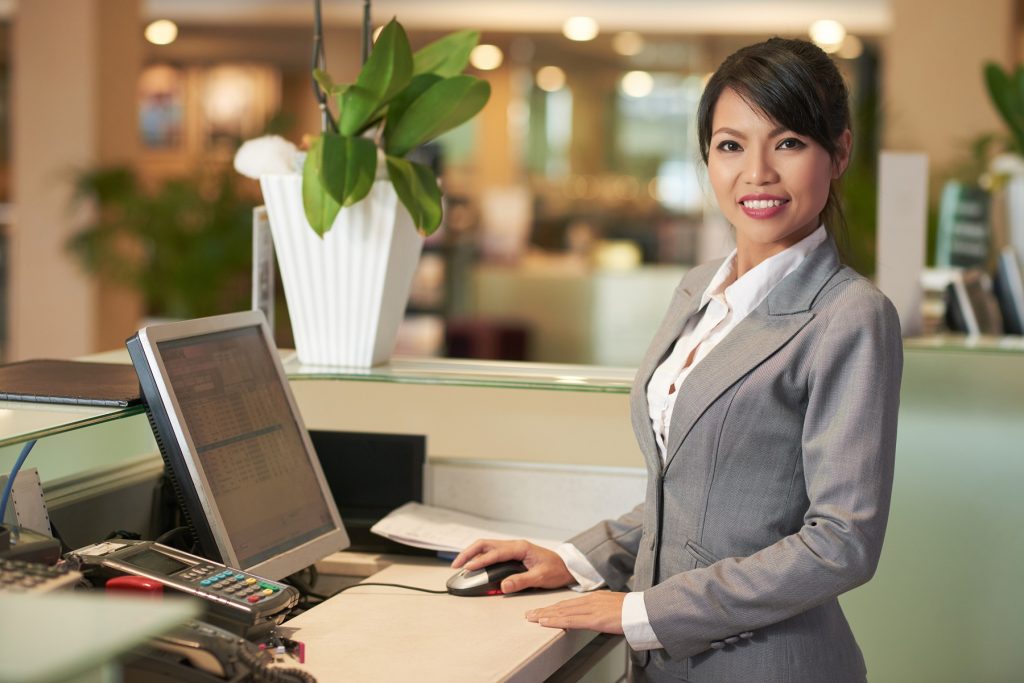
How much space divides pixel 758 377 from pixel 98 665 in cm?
99

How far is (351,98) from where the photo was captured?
2238 mm

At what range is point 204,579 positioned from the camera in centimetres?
161

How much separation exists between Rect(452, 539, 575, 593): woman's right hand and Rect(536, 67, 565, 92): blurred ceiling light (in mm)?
10126

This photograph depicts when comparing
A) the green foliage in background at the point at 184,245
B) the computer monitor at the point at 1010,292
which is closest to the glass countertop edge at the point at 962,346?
the computer monitor at the point at 1010,292

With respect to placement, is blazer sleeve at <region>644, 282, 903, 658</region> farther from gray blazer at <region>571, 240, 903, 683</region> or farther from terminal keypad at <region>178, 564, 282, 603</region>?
terminal keypad at <region>178, 564, 282, 603</region>

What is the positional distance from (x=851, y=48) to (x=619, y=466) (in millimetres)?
9473

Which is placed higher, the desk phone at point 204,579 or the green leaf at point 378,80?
the green leaf at point 378,80

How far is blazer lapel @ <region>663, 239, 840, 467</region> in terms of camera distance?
1625mm

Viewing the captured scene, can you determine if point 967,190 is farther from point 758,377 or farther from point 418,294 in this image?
point 418,294

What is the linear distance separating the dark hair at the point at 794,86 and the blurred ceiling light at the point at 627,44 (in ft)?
→ 30.4

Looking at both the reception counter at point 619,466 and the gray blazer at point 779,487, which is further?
the reception counter at point 619,466

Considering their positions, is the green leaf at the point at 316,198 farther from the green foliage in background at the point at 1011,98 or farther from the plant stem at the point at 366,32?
the green foliage in background at the point at 1011,98

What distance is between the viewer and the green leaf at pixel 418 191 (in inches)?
88.8

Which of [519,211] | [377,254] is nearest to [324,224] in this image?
[377,254]
